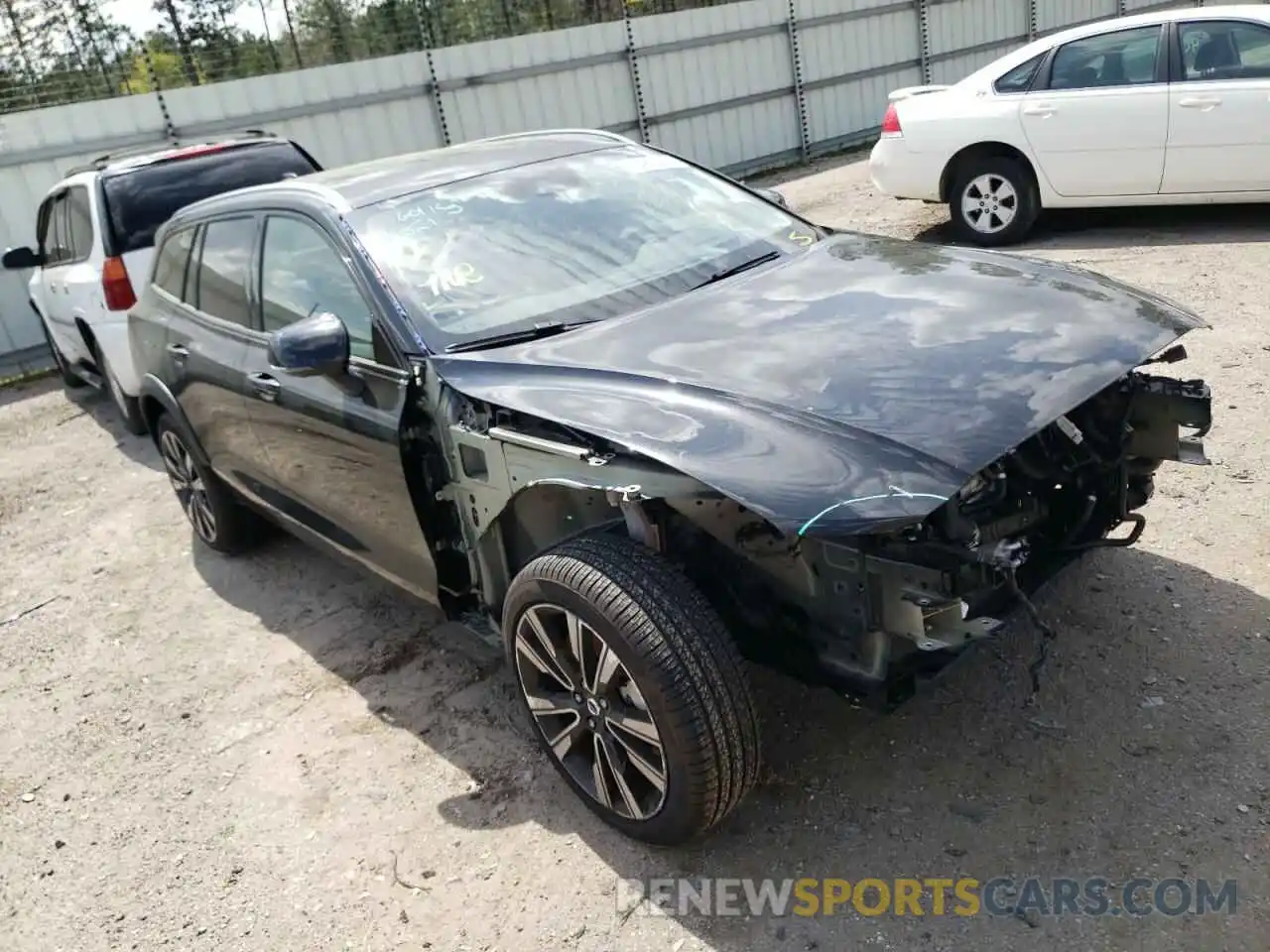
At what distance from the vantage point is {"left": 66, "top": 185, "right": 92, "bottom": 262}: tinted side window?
22.9ft

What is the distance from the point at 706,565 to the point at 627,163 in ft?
6.23

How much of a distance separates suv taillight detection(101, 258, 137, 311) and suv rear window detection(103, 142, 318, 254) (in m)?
0.11

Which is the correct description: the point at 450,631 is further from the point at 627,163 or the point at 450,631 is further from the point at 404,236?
the point at 627,163

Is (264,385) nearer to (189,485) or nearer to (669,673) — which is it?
(189,485)

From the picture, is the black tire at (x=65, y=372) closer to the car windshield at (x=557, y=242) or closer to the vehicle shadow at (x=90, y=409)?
the vehicle shadow at (x=90, y=409)

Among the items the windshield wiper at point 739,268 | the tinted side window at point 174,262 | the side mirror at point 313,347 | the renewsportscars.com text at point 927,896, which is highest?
the tinted side window at point 174,262

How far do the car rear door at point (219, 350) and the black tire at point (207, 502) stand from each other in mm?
239

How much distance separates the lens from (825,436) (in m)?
2.42

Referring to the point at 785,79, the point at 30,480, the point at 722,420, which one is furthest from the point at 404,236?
the point at 785,79

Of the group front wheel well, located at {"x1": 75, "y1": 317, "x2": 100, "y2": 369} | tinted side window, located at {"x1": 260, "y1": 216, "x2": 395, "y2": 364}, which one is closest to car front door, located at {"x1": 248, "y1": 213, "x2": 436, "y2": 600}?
tinted side window, located at {"x1": 260, "y1": 216, "x2": 395, "y2": 364}

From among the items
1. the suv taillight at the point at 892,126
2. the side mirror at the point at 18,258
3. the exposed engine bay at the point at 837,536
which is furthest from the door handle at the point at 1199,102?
the side mirror at the point at 18,258

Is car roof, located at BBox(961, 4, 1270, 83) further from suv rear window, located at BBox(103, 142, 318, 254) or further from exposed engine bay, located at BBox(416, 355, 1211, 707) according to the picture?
exposed engine bay, located at BBox(416, 355, 1211, 707)

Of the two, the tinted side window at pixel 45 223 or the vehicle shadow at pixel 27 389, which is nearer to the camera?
the tinted side window at pixel 45 223

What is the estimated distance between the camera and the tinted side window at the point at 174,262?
4.68 m
